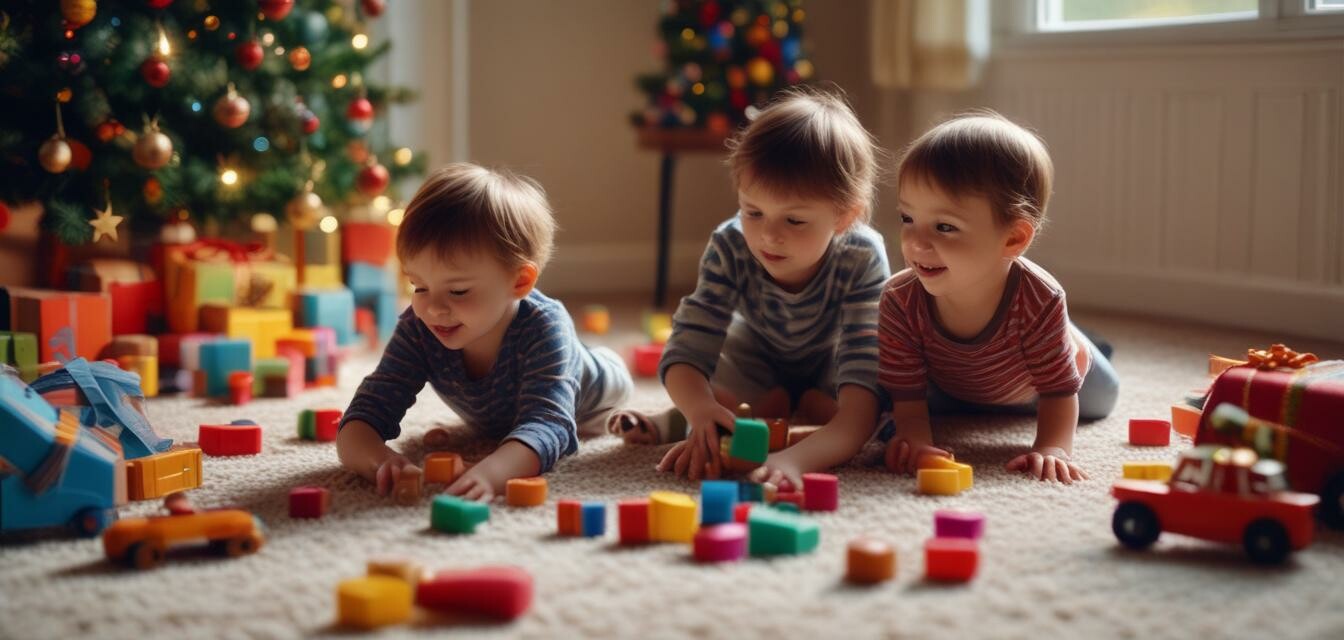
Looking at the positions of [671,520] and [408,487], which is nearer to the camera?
[671,520]

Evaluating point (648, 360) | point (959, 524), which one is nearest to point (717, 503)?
point (959, 524)

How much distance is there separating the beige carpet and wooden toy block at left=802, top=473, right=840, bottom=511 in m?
0.02

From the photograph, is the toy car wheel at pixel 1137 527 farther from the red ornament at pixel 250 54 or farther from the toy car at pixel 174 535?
the red ornament at pixel 250 54

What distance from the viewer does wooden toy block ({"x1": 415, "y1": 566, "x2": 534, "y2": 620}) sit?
→ 1.25 m

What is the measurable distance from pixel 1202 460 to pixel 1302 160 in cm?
166

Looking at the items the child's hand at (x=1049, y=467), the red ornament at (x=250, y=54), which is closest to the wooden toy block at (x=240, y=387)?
the red ornament at (x=250, y=54)

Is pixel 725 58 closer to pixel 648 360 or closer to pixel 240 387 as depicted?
pixel 648 360

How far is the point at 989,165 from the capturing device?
1782mm

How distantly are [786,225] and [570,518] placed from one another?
0.57 m

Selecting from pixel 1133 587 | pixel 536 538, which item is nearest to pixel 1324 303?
pixel 1133 587

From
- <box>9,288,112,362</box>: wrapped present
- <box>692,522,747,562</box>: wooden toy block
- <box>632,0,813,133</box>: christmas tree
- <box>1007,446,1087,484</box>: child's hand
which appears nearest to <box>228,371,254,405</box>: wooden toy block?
<box>9,288,112,362</box>: wrapped present

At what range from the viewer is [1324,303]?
2836mm

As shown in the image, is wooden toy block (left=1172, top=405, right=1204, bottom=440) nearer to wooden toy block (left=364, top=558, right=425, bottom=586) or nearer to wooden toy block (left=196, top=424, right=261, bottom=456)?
wooden toy block (left=364, top=558, right=425, bottom=586)

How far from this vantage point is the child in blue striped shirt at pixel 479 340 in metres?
1.76
